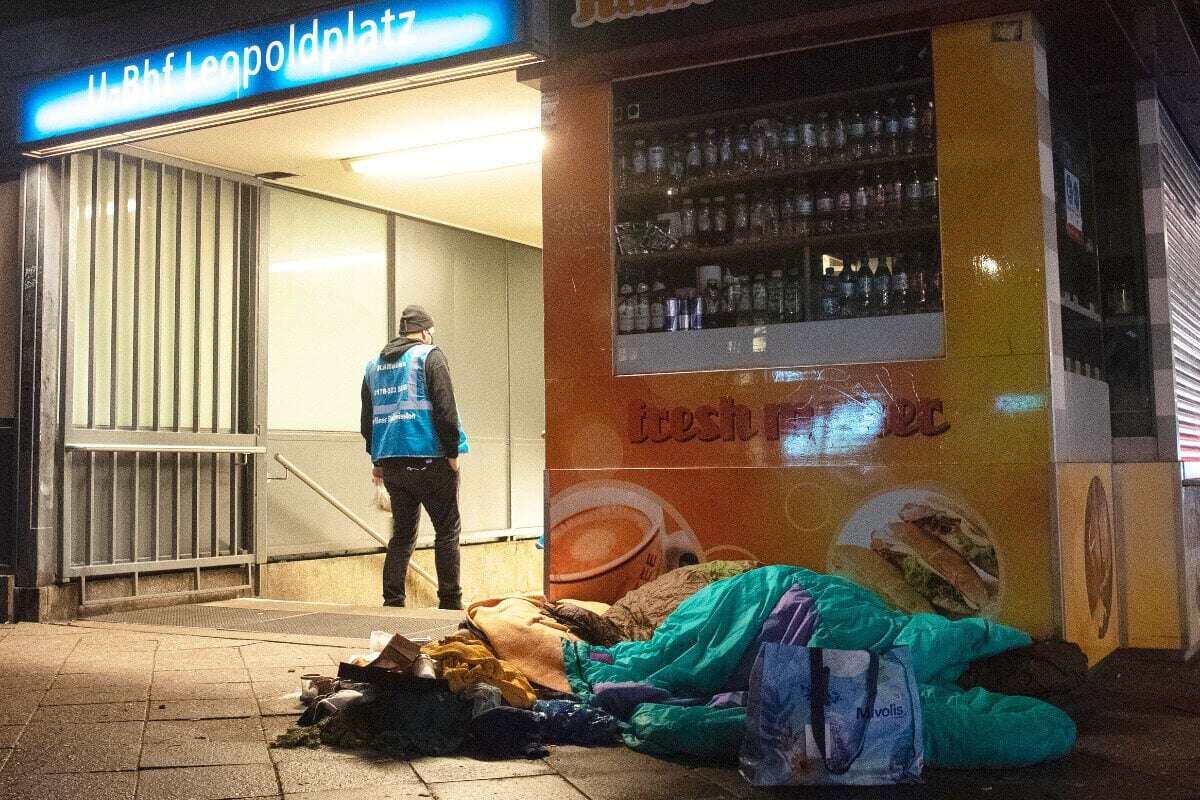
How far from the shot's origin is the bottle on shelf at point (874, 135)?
20.4 ft

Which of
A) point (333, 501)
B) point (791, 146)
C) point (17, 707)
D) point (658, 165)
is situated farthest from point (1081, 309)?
point (333, 501)

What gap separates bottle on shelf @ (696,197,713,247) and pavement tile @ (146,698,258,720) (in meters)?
3.42

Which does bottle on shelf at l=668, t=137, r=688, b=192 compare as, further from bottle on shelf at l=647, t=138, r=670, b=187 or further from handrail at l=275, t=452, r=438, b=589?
handrail at l=275, t=452, r=438, b=589

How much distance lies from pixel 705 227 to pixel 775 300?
2.03ft

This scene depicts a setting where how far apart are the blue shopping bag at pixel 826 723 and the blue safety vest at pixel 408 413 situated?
4654mm

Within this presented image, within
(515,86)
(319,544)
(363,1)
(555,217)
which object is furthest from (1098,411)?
(319,544)

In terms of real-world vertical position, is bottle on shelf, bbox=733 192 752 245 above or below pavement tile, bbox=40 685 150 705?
above

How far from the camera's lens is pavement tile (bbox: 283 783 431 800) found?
145 inches

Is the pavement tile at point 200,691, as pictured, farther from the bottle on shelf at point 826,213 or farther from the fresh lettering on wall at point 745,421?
the bottle on shelf at point 826,213

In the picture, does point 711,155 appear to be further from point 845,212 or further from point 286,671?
point 286,671

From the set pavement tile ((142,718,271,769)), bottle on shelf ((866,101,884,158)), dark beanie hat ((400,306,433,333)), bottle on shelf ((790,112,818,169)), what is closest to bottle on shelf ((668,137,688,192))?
bottle on shelf ((790,112,818,169))

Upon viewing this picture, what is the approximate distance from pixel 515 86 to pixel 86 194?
3.28m

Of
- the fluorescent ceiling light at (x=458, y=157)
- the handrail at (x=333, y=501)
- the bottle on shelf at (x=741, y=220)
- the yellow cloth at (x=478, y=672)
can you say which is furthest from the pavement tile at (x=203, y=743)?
the handrail at (x=333, y=501)

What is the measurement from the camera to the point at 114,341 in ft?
27.6
